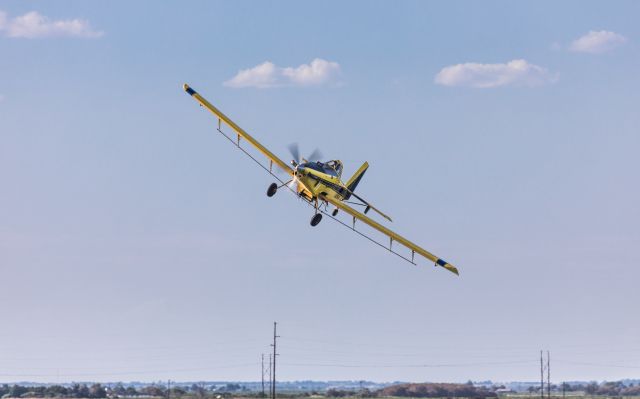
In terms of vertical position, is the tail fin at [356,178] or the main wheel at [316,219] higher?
the tail fin at [356,178]

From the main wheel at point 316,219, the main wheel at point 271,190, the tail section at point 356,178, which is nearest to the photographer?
the main wheel at point 271,190

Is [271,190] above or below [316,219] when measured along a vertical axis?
above

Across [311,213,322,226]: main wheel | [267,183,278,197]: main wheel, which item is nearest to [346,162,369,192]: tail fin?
[311,213,322,226]: main wheel

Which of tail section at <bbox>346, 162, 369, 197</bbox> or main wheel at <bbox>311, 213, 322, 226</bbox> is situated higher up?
tail section at <bbox>346, 162, 369, 197</bbox>

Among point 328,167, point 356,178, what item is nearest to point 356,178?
point 356,178

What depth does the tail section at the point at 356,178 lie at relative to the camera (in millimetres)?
115588

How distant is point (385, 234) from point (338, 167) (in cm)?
790

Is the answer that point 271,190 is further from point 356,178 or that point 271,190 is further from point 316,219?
point 356,178

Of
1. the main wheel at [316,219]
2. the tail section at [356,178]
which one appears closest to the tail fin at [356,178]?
the tail section at [356,178]

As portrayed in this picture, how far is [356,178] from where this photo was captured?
11688 centimetres

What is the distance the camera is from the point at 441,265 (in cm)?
11150

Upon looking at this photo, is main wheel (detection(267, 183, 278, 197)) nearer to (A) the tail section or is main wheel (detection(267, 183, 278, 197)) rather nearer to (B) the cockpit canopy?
(B) the cockpit canopy

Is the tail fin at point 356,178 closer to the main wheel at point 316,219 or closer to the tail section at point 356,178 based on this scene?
the tail section at point 356,178

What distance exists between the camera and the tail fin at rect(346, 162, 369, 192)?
379 ft
